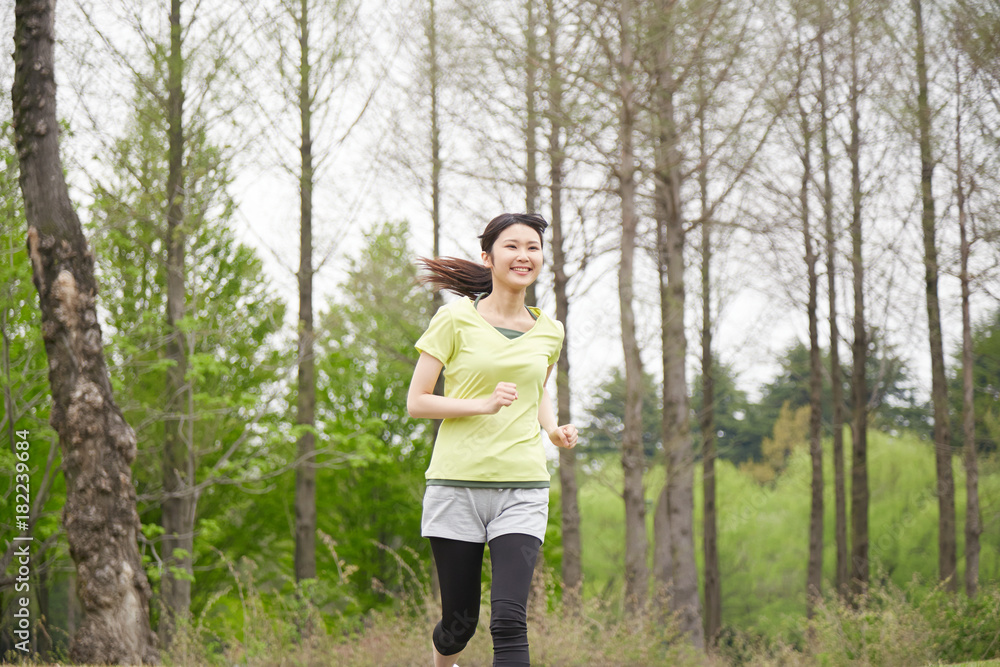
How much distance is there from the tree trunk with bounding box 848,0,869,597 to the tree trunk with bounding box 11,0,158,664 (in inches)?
405

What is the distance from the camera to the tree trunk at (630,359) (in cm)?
795

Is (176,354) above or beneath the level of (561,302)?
beneath

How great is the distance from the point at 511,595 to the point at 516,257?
4.10 feet

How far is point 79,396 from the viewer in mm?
5945

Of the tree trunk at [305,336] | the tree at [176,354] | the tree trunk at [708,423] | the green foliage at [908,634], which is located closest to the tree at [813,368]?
the tree trunk at [708,423]

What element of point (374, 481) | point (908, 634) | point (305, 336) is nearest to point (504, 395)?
point (908, 634)

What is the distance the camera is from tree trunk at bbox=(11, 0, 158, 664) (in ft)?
19.4

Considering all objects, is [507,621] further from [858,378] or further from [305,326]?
[858,378]

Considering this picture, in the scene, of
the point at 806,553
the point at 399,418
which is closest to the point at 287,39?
the point at 399,418

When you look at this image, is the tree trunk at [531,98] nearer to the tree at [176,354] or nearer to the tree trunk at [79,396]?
the tree trunk at [79,396]

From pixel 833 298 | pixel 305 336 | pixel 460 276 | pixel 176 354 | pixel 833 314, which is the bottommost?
pixel 460 276

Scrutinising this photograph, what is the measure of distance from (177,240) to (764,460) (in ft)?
95.0

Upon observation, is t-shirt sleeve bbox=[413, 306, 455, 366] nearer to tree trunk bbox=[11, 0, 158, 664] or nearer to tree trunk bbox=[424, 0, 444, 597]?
tree trunk bbox=[11, 0, 158, 664]

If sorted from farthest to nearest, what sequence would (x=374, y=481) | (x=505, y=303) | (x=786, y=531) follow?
(x=786, y=531), (x=374, y=481), (x=505, y=303)
